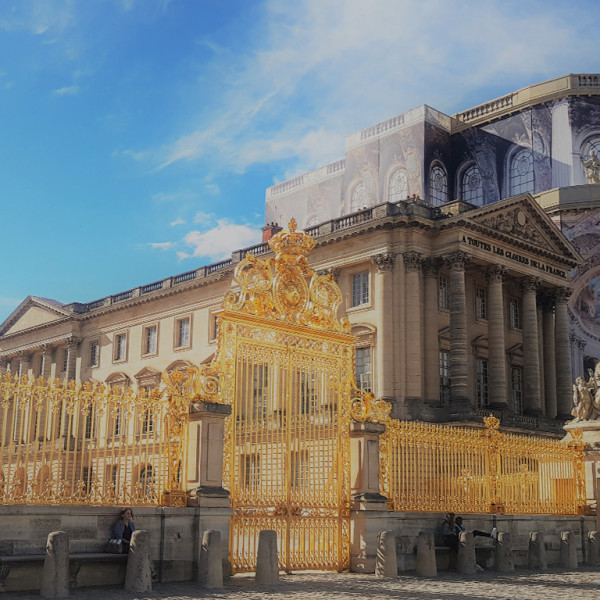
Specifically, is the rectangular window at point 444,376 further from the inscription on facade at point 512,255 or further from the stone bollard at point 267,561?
the stone bollard at point 267,561

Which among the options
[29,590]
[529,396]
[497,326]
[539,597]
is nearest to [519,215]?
[497,326]

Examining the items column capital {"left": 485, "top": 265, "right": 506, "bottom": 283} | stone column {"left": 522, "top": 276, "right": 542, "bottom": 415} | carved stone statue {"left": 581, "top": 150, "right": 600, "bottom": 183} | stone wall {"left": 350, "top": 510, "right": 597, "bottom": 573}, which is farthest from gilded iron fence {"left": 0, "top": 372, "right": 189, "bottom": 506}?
carved stone statue {"left": 581, "top": 150, "right": 600, "bottom": 183}

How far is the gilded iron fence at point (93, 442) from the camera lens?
1153 cm

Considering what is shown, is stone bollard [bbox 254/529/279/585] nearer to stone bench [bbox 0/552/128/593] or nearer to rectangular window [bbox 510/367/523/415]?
stone bench [bbox 0/552/128/593]

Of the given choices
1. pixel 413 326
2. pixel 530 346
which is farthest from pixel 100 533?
pixel 530 346

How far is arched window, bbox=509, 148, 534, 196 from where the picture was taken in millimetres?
52312

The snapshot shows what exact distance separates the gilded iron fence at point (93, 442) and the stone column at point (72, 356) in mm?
44891

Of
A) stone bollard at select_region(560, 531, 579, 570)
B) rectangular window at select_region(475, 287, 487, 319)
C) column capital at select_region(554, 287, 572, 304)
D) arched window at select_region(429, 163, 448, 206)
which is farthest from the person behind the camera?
arched window at select_region(429, 163, 448, 206)

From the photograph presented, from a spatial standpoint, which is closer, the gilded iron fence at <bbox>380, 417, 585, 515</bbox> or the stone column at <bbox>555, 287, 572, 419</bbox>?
the gilded iron fence at <bbox>380, 417, 585, 515</bbox>

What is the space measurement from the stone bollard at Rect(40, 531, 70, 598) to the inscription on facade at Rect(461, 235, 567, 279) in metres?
30.9

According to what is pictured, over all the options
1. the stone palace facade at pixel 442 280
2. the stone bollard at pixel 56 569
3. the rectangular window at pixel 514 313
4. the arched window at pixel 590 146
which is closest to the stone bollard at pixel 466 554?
the stone bollard at pixel 56 569

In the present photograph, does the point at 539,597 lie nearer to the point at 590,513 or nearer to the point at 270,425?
the point at 270,425

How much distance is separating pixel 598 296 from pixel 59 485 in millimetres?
40552

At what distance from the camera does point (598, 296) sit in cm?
4784
